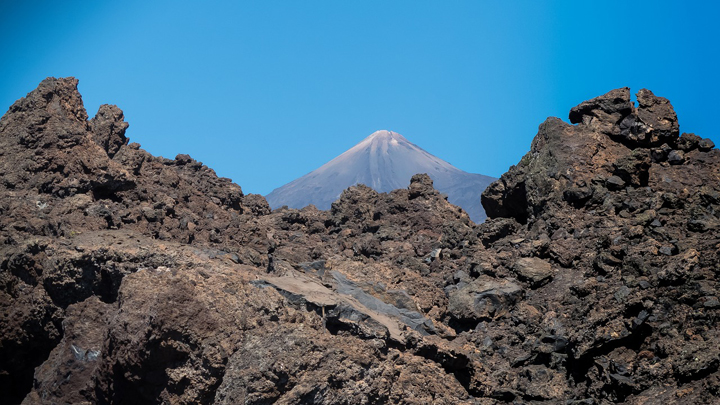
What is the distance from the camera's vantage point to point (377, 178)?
7556 centimetres

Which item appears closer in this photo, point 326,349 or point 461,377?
point 326,349

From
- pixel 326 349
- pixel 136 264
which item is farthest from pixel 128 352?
pixel 326 349

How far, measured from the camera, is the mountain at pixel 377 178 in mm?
72312

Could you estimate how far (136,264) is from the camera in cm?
1259

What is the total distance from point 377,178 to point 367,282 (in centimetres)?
6002

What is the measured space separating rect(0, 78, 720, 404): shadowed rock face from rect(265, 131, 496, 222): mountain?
4840cm

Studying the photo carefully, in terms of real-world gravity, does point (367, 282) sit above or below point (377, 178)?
below

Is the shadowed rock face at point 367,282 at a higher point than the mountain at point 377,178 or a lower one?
lower

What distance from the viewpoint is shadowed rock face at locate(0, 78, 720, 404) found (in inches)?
428

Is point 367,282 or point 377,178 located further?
point 377,178

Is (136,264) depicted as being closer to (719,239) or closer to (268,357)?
(268,357)

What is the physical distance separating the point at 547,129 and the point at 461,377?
918 centimetres

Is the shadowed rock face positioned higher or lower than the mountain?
lower

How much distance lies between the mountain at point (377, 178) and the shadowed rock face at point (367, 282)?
159 feet
